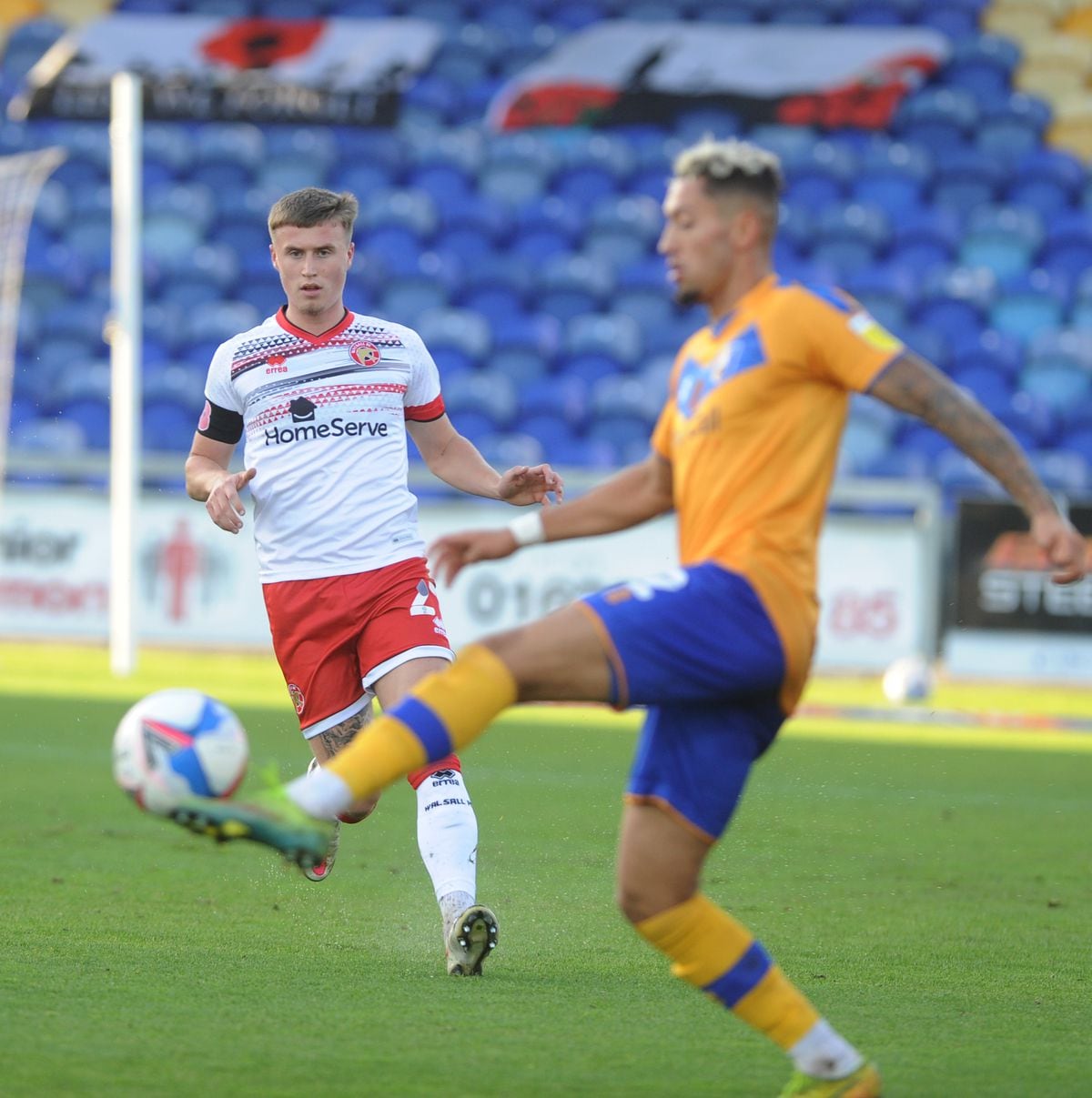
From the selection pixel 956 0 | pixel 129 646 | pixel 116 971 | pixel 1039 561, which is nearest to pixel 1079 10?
pixel 956 0

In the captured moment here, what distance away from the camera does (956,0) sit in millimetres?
23062

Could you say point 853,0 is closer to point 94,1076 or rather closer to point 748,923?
point 748,923

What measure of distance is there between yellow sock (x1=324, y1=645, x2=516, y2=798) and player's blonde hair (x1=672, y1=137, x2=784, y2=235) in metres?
1.09

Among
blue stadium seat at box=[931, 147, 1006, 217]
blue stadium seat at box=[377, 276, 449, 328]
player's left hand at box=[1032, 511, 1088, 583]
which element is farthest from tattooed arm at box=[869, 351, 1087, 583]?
blue stadium seat at box=[931, 147, 1006, 217]

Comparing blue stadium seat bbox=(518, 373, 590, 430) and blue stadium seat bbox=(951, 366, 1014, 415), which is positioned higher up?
blue stadium seat bbox=(951, 366, 1014, 415)

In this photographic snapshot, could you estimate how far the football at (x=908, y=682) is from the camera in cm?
1434

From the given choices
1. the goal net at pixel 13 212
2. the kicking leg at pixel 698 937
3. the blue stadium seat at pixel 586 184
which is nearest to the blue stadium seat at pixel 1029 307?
the blue stadium seat at pixel 586 184

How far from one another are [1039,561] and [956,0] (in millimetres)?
10557

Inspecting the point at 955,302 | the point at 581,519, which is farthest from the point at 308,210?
the point at 955,302

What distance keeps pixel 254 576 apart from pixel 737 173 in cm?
1171

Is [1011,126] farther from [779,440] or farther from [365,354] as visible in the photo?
[779,440]

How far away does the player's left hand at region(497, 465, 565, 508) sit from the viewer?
200 inches

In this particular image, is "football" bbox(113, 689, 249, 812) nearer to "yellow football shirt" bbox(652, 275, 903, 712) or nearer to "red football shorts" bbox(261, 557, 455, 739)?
"yellow football shirt" bbox(652, 275, 903, 712)

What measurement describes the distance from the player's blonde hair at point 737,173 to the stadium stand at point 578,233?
1351 cm
